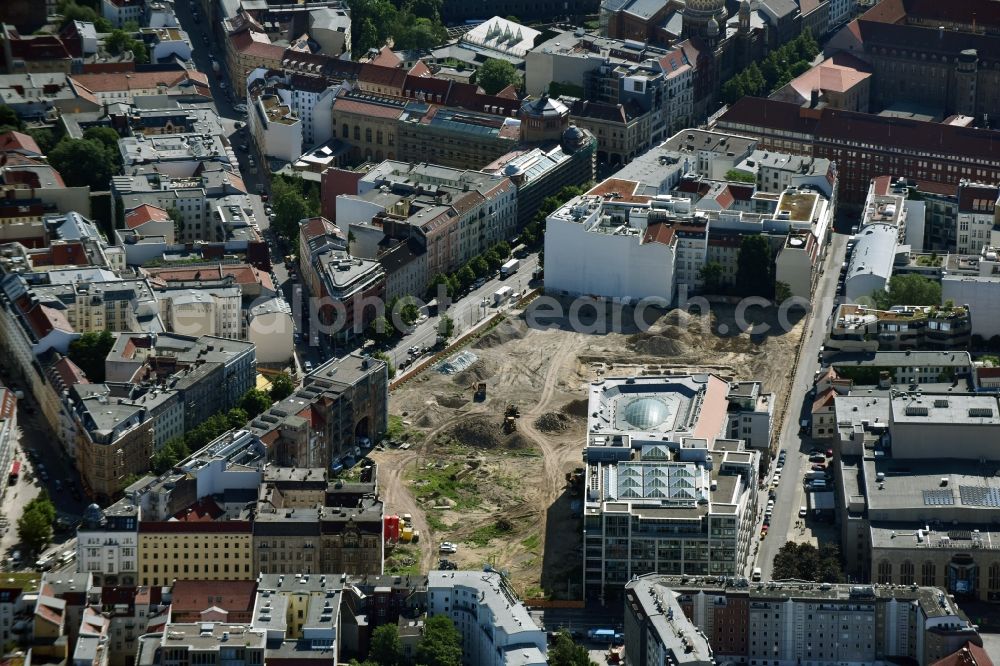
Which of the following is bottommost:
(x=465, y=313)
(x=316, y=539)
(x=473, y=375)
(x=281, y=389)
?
(x=465, y=313)

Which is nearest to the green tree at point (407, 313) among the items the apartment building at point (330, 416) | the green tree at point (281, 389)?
the apartment building at point (330, 416)

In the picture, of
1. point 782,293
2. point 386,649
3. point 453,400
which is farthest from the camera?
point 782,293

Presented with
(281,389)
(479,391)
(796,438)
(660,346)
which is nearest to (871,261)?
(660,346)

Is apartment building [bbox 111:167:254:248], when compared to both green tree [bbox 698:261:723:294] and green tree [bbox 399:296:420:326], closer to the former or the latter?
green tree [bbox 399:296:420:326]

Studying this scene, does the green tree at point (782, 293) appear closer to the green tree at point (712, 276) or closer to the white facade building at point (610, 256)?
the green tree at point (712, 276)

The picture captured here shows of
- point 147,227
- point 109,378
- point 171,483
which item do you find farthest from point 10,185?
point 171,483

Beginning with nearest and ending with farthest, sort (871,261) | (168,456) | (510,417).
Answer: (168,456), (510,417), (871,261)

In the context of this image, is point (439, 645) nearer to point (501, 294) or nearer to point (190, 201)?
point (501, 294)
